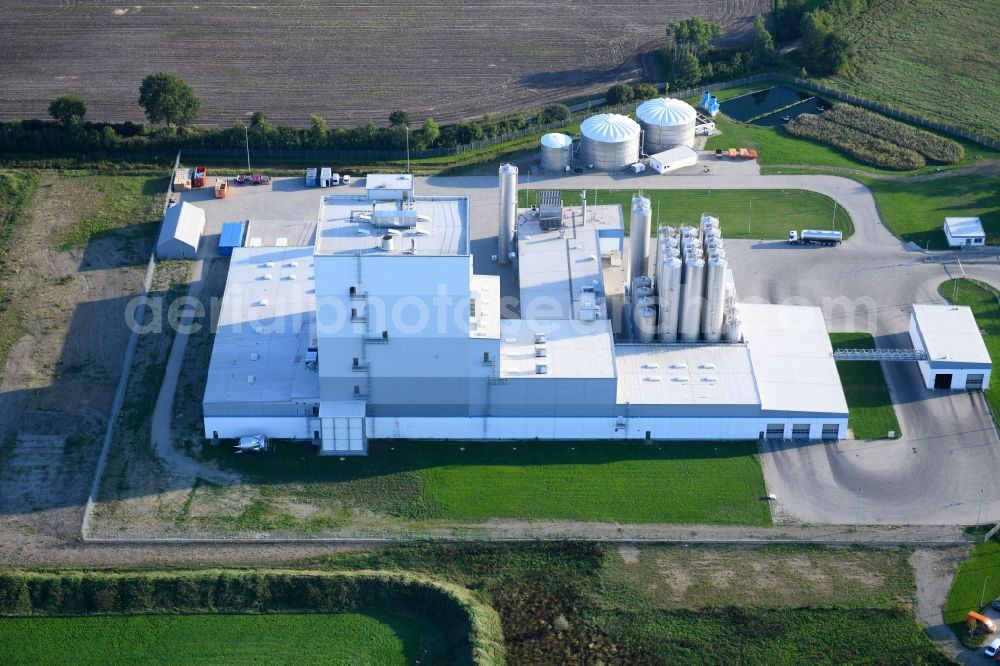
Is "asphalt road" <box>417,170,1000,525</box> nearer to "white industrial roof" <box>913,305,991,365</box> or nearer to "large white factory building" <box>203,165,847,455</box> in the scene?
"white industrial roof" <box>913,305,991,365</box>

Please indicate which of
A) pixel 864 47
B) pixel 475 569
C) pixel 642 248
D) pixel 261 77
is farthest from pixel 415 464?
pixel 864 47

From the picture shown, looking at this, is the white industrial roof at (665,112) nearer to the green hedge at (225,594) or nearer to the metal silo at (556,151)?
the metal silo at (556,151)

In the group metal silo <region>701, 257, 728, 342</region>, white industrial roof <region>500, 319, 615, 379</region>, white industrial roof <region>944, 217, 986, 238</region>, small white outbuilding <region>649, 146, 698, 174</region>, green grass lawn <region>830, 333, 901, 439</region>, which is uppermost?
small white outbuilding <region>649, 146, 698, 174</region>

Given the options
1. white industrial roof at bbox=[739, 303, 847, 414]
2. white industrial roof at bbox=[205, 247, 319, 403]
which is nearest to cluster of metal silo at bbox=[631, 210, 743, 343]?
white industrial roof at bbox=[739, 303, 847, 414]

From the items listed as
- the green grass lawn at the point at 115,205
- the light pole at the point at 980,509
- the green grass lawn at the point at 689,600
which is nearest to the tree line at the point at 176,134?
the green grass lawn at the point at 115,205

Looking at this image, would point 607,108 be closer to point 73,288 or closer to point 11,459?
point 73,288
